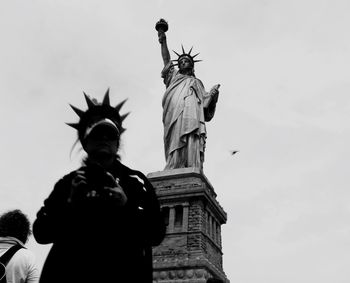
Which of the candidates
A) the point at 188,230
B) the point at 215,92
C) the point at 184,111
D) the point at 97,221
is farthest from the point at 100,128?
the point at 215,92

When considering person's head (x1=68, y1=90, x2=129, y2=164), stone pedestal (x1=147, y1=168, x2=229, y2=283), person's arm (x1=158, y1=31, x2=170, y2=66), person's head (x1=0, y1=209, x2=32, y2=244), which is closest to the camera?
person's head (x1=68, y1=90, x2=129, y2=164)

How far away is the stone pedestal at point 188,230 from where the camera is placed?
413 inches

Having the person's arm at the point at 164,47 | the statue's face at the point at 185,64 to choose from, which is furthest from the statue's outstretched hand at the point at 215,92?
the person's arm at the point at 164,47

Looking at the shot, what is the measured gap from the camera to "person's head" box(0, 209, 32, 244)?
3.66 metres

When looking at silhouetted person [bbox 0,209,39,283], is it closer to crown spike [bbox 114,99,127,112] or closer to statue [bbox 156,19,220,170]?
crown spike [bbox 114,99,127,112]

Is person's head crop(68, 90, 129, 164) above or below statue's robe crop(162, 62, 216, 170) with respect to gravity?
below

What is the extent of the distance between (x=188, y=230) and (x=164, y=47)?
729cm

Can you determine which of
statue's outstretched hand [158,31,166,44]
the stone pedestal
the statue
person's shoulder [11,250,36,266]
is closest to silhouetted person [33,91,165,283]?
person's shoulder [11,250,36,266]

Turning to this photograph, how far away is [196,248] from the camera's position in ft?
35.8

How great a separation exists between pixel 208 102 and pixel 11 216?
11282 mm

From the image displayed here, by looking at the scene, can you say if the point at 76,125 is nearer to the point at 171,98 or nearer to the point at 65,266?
the point at 65,266

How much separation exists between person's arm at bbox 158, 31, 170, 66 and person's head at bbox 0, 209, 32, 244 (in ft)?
40.3

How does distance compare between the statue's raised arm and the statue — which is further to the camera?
the statue's raised arm

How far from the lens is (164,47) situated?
51.3 feet
